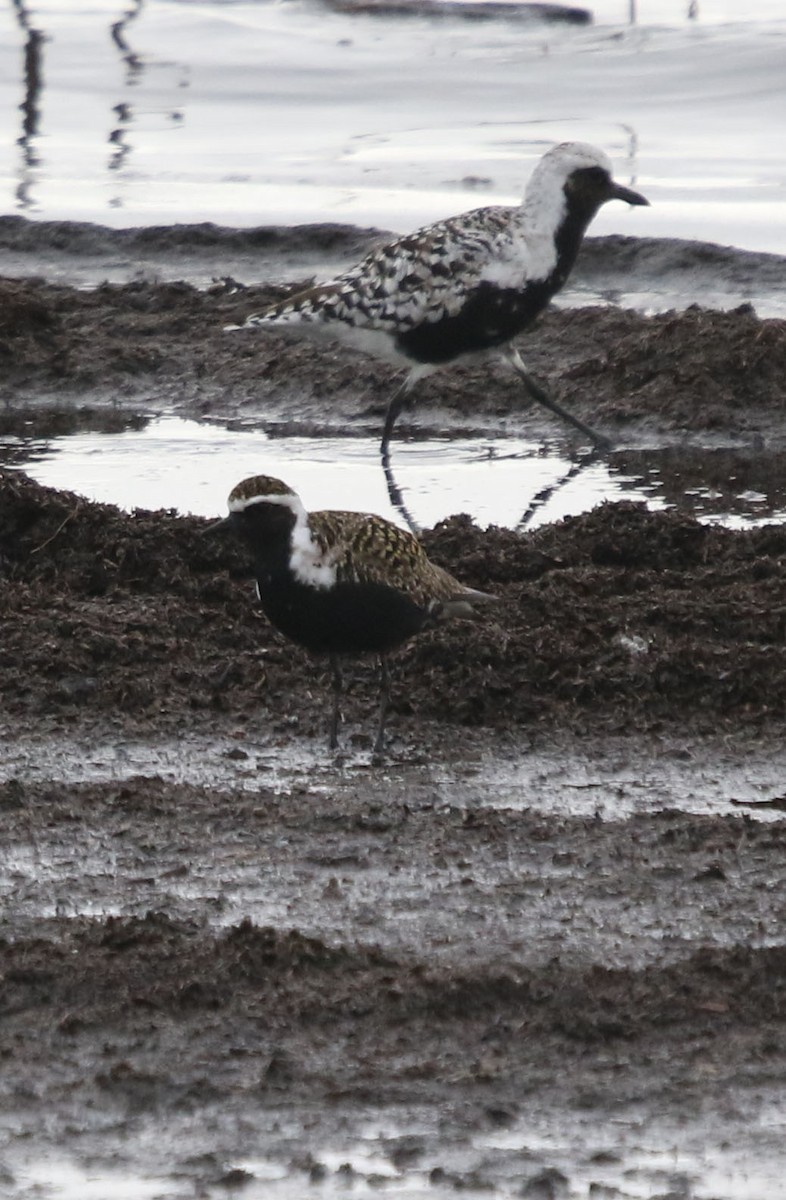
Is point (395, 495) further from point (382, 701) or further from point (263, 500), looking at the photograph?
point (263, 500)

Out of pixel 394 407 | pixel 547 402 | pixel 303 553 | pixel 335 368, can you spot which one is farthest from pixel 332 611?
pixel 335 368

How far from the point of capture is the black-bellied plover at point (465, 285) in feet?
35.7

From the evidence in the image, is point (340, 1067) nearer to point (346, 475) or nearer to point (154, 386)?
point (346, 475)

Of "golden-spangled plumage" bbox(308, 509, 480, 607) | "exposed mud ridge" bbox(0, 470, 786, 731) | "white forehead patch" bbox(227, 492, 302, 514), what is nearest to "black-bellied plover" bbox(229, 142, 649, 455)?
"exposed mud ridge" bbox(0, 470, 786, 731)

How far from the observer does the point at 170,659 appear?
748cm

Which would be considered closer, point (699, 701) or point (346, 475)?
point (699, 701)

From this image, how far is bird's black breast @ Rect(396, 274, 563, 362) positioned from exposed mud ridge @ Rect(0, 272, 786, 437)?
28.9 inches

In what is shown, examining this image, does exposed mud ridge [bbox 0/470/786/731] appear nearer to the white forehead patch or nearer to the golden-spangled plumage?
the golden-spangled plumage

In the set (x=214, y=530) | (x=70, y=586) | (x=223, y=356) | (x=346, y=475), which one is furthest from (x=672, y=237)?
(x=214, y=530)

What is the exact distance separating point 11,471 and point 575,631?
3766 millimetres

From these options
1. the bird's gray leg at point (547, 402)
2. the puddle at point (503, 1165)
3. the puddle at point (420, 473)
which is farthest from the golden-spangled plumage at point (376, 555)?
the bird's gray leg at point (547, 402)

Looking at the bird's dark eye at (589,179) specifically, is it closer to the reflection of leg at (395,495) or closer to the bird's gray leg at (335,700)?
the reflection of leg at (395,495)

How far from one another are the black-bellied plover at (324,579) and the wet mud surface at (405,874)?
38 centimetres

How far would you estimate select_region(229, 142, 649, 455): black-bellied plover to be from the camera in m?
10.9
